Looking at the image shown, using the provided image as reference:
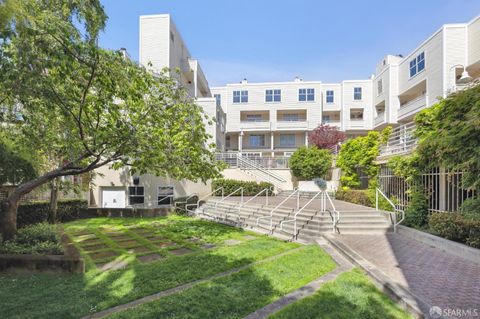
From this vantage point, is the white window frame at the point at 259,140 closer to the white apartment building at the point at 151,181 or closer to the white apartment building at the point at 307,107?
the white apartment building at the point at 307,107

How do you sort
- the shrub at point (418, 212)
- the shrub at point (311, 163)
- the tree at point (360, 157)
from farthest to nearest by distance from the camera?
the shrub at point (311, 163), the tree at point (360, 157), the shrub at point (418, 212)

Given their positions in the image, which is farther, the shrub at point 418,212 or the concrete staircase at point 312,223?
the shrub at point 418,212

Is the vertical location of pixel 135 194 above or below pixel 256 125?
below

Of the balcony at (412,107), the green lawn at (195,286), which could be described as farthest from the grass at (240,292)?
the balcony at (412,107)

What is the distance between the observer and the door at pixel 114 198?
1877cm

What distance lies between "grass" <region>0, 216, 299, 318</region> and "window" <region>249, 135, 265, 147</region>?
29.3m

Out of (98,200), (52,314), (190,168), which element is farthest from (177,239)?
(98,200)

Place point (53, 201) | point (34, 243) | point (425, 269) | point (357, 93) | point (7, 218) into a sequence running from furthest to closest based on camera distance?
point (357, 93), point (53, 201), point (7, 218), point (34, 243), point (425, 269)

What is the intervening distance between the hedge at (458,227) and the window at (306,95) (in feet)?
93.3

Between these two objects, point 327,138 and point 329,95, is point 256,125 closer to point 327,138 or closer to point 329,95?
point 327,138

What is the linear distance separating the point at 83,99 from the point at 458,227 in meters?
10.9

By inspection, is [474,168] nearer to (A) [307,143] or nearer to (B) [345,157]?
(B) [345,157]

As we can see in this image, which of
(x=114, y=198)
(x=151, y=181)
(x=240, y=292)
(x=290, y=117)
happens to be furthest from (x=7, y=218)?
(x=290, y=117)

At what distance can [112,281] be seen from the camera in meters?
5.74
